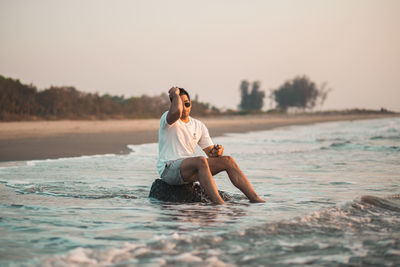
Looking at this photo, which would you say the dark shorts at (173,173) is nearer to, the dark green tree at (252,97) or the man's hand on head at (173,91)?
the man's hand on head at (173,91)

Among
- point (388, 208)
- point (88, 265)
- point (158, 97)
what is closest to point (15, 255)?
point (88, 265)

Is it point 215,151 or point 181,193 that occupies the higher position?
point 215,151

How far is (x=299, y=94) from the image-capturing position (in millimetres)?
107188

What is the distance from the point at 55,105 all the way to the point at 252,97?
242 ft

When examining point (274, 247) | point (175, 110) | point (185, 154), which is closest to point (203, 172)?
point (185, 154)

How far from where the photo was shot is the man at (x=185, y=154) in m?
5.06

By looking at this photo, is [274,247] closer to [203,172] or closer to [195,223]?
[195,223]

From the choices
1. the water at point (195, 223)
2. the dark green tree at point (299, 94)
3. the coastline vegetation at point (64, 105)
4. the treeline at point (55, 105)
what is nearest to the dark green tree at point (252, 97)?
the dark green tree at point (299, 94)

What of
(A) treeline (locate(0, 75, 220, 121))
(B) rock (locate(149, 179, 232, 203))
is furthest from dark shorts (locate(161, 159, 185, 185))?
(A) treeline (locate(0, 75, 220, 121))

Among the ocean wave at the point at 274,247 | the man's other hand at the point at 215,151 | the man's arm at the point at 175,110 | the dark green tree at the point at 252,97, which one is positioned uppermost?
the dark green tree at the point at 252,97

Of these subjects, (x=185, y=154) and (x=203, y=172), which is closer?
(x=203, y=172)

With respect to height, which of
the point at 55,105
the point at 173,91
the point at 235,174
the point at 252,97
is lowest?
the point at 235,174

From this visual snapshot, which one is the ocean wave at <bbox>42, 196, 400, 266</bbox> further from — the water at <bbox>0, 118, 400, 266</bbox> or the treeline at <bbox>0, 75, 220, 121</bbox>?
the treeline at <bbox>0, 75, 220, 121</bbox>

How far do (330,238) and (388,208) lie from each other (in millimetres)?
1643
